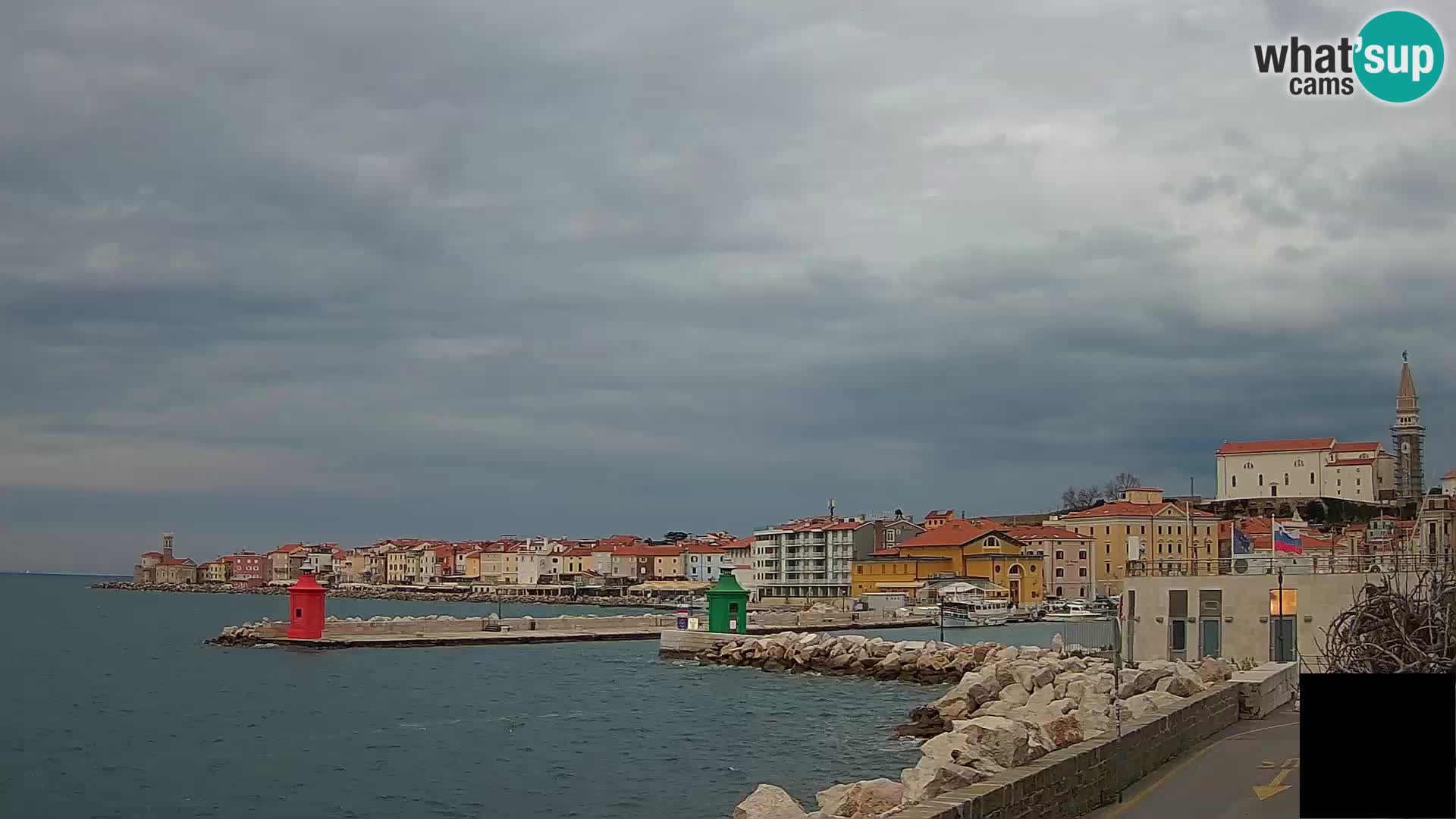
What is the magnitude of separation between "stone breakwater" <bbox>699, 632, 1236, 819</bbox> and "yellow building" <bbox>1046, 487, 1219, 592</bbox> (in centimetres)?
6413

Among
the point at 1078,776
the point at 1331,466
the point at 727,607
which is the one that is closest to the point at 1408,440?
the point at 1331,466

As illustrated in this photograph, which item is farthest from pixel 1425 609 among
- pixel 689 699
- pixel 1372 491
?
pixel 1372 491

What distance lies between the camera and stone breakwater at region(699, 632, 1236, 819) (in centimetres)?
1492

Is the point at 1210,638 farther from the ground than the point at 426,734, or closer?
farther from the ground

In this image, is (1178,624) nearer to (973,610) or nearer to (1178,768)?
(1178,768)

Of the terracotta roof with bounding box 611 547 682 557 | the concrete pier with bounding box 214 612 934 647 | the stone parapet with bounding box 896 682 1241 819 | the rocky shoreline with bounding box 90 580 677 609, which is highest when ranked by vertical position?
the stone parapet with bounding box 896 682 1241 819

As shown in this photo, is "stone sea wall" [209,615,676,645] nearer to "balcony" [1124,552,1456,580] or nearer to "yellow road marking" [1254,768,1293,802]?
"balcony" [1124,552,1456,580]

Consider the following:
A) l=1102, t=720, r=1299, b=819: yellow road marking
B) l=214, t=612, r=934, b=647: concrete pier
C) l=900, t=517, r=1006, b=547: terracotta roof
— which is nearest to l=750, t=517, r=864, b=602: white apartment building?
l=900, t=517, r=1006, b=547: terracotta roof

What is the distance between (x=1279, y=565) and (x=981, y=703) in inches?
283

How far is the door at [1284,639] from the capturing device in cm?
2953

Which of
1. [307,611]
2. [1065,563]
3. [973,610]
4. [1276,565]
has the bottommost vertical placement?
[973,610]

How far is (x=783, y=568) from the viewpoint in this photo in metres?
121

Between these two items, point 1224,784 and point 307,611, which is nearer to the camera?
point 1224,784

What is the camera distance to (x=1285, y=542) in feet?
107
